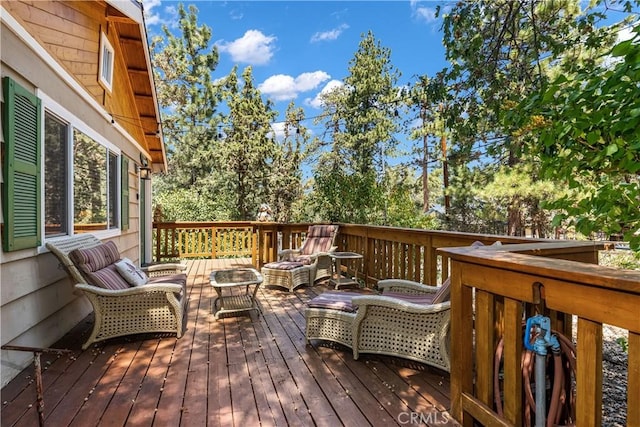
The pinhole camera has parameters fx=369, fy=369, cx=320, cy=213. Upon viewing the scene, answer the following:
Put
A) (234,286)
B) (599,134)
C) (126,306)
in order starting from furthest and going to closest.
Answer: (234,286) < (126,306) < (599,134)

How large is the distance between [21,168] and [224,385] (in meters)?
2.15

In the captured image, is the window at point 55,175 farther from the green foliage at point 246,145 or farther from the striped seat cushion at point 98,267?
the green foliage at point 246,145

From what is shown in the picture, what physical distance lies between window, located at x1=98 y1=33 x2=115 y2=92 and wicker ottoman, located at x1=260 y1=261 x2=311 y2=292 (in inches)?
129

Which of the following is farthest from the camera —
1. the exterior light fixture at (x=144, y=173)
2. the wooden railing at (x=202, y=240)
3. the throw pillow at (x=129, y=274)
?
the wooden railing at (x=202, y=240)

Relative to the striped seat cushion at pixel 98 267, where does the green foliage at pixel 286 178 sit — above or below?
above

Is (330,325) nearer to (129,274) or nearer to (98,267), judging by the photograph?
(129,274)

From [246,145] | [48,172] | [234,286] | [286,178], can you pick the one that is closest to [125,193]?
[48,172]

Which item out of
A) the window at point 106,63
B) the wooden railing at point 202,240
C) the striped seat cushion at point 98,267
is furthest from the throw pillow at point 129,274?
the wooden railing at point 202,240

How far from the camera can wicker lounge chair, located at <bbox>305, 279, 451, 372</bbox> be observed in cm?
260

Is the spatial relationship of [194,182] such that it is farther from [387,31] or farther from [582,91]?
[582,91]

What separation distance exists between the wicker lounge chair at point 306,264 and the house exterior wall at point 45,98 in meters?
2.34

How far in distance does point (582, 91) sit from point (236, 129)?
45.5 ft

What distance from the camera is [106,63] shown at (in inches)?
186

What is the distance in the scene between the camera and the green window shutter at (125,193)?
563 centimetres
